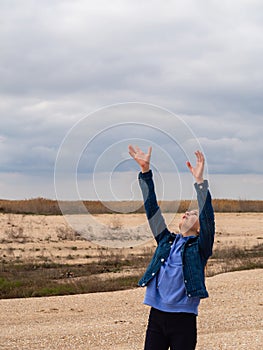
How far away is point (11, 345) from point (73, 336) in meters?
0.88

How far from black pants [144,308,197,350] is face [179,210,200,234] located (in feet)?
1.97

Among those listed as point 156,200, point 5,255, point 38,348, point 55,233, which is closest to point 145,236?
point 156,200

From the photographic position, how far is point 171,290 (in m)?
4.44

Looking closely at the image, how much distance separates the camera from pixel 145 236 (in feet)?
18.1

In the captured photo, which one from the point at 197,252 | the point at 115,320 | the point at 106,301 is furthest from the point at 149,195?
the point at 106,301

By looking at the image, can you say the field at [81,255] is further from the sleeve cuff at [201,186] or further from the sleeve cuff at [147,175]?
the sleeve cuff at [201,186]

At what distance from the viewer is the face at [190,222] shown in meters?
4.56

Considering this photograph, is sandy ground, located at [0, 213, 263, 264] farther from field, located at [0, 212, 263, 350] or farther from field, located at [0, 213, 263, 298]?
field, located at [0, 212, 263, 350]

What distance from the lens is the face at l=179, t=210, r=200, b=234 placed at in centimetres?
456

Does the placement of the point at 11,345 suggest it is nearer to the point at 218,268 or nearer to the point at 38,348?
the point at 38,348

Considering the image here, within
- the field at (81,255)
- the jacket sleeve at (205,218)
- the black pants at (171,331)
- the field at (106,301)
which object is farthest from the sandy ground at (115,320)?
the jacket sleeve at (205,218)

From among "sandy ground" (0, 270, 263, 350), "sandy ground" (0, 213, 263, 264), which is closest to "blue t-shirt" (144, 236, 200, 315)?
"sandy ground" (0, 270, 263, 350)

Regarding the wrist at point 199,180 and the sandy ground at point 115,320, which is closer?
the wrist at point 199,180

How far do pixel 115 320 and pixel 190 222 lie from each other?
6.04 m
